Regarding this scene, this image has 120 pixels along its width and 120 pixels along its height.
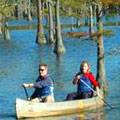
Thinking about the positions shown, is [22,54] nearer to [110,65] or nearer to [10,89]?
[110,65]

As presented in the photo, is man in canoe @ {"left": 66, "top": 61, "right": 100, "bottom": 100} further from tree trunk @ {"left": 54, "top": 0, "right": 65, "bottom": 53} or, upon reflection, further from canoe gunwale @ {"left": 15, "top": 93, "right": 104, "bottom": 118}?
tree trunk @ {"left": 54, "top": 0, "right": 65, "bottom": 53}

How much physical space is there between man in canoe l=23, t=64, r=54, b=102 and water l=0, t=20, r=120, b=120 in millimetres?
941

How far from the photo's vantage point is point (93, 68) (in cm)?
3662

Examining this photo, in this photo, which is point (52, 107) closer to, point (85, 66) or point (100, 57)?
point (85, 66)

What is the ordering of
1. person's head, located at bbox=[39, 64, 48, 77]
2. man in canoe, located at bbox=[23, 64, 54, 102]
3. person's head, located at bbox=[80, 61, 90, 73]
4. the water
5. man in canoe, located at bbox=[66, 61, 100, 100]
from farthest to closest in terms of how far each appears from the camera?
the water < man in canoe, located at bbox=[66, 61, 100, 100] < person's head, located at bbox=[80, 61, 90, 73] < man in canoe, located at bbox=[23, 64, 54, 102] < person's head, located at bbox=[39, 64, 48, 77]

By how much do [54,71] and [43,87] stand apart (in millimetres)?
15723

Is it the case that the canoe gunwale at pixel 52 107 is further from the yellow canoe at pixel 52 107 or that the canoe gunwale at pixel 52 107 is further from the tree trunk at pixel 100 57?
the tree trunk at pixel 100 57

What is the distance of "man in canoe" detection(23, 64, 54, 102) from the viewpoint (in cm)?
2067

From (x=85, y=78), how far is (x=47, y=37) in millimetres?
41205

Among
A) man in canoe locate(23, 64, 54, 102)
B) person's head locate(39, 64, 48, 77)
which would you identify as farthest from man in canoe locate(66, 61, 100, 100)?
person's head locate(39, 64, 48, 77)

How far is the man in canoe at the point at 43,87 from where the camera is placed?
67.8ft

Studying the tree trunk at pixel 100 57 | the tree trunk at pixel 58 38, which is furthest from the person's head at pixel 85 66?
the tree trunk at pixel 58 38

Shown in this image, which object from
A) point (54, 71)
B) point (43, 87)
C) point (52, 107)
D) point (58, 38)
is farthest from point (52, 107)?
point (58, 38)

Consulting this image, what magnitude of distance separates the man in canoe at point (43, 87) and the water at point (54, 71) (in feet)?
3.09
